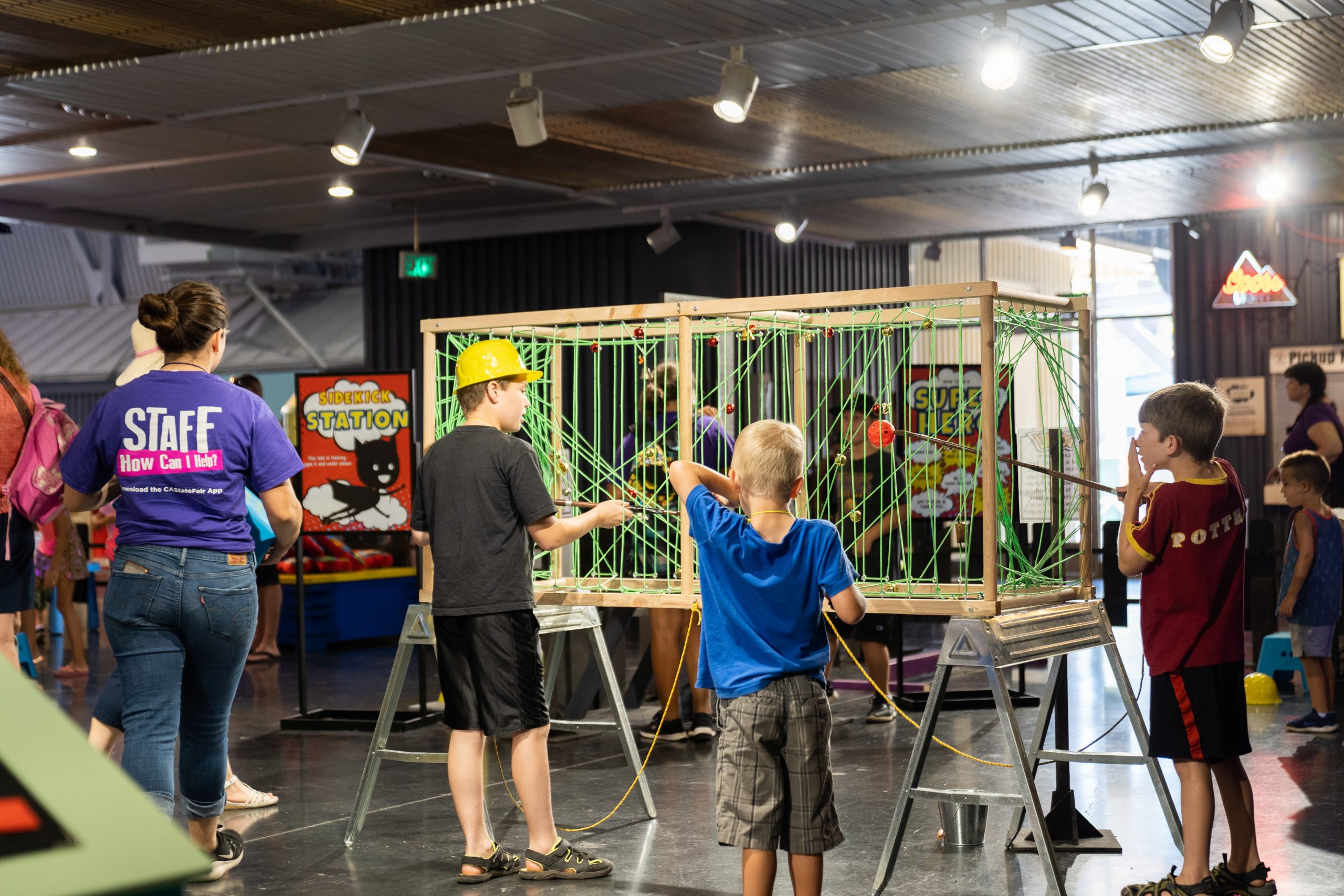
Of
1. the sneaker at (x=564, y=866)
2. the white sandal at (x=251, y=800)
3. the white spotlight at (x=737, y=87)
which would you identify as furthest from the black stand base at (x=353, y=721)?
the white spotlight at (x=737, y=87)

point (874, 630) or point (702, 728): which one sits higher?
point (874, 630)

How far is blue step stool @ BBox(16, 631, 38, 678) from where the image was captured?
7934 millimetres

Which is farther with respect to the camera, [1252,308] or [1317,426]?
[1252,308]

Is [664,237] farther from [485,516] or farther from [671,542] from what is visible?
[485,516]

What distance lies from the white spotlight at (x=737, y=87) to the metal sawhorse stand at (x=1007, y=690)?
274 cm

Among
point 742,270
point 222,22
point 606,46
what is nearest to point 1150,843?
point 606,46

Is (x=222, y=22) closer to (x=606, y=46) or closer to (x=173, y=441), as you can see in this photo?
(x=606, y=46)

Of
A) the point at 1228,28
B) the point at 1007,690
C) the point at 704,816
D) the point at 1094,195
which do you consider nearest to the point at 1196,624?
the point at 1007,690

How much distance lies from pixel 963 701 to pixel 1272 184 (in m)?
3.95

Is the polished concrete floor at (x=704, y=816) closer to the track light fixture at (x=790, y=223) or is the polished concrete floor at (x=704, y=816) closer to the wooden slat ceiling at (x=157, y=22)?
the wooden slat ceiling at (x=157, y=22)

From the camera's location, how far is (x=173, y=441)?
3404mm

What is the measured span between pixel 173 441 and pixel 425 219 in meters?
8.34

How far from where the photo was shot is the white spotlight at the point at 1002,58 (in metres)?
5.40

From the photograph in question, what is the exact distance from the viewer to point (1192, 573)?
136 inches
